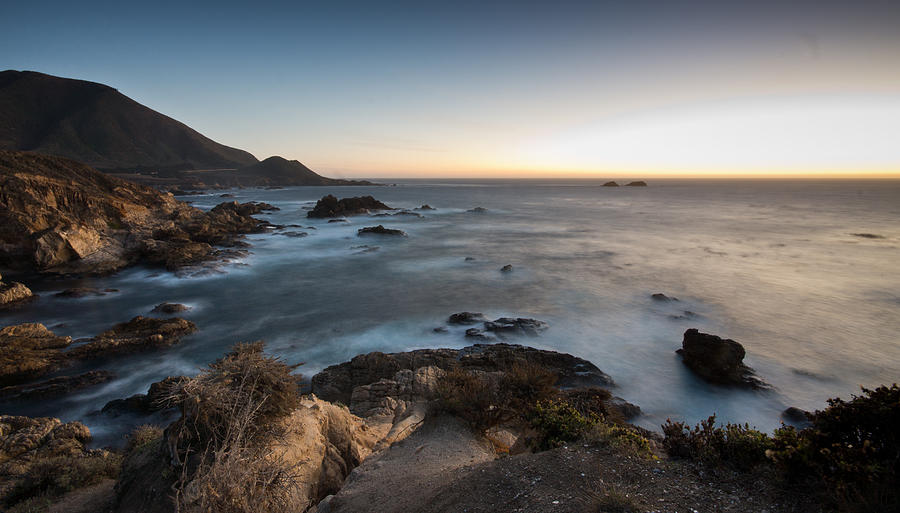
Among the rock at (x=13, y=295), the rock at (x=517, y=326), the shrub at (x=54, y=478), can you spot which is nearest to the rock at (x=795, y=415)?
the rock at (x=517, y=326)

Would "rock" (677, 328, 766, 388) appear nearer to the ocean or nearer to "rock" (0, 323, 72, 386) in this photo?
the ocean

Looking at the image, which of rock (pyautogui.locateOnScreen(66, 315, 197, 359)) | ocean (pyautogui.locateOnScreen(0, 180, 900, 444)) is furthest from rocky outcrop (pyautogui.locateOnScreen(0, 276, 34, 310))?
rock (pyautogui.locateOnScreen(66, 315, 197, 359))

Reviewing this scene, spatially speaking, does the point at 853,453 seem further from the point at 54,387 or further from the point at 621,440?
the point at 54,387

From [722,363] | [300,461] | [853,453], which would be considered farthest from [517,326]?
[853,453]

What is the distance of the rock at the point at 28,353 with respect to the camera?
11.7 metres

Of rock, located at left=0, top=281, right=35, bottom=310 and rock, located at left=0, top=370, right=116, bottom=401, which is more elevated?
rock, located at left=0, top=281, right=35, bottom=310

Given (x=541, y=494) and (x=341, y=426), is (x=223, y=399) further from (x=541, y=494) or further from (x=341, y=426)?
(x=541, y=494)

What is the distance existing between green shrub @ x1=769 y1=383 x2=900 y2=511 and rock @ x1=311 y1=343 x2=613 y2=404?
7.31 m

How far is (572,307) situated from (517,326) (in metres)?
4.99

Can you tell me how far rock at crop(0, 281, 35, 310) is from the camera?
17203mm

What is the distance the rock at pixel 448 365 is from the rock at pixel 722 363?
3.37m

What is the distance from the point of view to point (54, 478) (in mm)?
6367

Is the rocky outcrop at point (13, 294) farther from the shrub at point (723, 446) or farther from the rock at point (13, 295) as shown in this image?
the shrub at point (723, 446)

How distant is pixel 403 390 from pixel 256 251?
27751 mm
